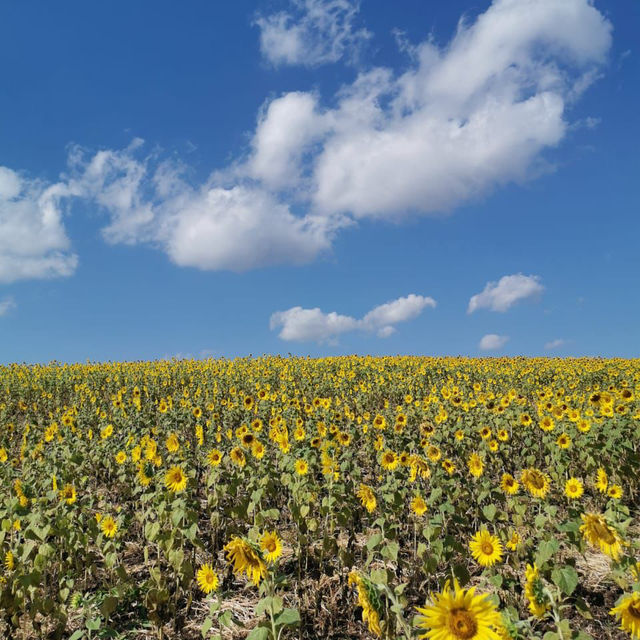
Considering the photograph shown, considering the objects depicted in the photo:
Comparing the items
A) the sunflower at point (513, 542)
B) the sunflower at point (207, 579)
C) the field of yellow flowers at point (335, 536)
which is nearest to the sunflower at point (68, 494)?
the field of yellow flowers at point (335, 536)

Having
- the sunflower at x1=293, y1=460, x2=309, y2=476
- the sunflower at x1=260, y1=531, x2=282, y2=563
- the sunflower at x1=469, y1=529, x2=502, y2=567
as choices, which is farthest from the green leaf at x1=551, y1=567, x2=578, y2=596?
the sunflower at x1=293, y1=460, x2=309, y2=476

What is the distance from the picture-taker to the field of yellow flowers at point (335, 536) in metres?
3.58

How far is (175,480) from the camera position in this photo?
20.3ft

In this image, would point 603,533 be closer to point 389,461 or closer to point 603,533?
point 603,533

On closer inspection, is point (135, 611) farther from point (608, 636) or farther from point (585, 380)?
point (585, 380)

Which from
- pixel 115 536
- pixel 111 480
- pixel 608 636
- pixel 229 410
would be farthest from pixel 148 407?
pixel 608 636

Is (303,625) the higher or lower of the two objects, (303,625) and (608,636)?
the higher

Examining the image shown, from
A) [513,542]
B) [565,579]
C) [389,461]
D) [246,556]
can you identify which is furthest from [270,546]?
[389,461]

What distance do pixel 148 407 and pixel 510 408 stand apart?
10.8m

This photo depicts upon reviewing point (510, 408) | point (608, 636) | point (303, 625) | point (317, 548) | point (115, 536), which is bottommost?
point (608, 636)

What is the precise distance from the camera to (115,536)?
558 centimetres

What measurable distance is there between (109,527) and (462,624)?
468cm

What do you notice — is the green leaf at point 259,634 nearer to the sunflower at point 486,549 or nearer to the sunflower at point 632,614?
the sunflower at point 632,614

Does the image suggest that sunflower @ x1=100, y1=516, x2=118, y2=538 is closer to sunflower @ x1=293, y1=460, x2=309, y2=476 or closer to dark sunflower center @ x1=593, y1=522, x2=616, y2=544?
sunflower @ x1=293, y1=460, x2=309, y2=476
